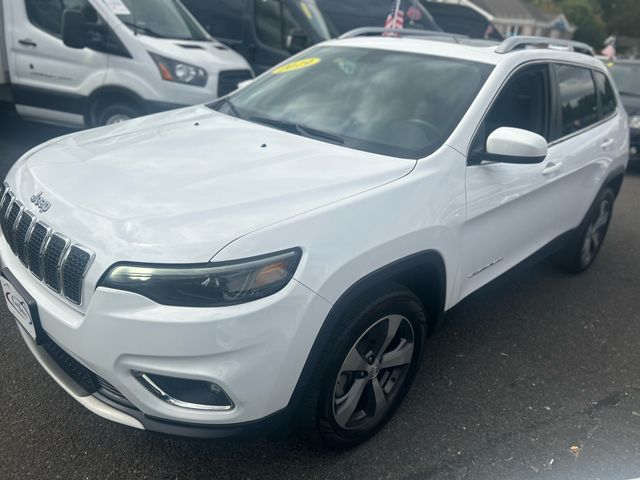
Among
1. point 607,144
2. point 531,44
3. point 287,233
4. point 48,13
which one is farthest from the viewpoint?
point 48,13

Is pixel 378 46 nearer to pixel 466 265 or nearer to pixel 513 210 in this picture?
pixel 513 210

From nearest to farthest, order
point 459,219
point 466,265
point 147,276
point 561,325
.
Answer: point 147,276, point 459,219, point 466,265, point 561,325

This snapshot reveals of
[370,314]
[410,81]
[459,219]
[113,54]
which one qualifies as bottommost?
[113,54]

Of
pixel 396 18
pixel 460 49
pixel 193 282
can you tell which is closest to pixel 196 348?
pixel 193 282

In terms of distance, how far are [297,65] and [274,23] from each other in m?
4.29

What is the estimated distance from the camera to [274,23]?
7641 mm

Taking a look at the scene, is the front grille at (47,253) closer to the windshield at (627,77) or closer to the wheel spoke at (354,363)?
the wheel spoke at (354,363)

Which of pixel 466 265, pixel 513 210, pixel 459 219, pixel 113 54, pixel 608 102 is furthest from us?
pixel 113 54

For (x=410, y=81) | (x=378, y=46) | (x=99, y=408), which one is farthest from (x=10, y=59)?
(x=99, y=408)

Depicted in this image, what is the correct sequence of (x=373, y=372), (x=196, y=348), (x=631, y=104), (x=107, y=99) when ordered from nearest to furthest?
(x=196, y=348) → (x=373, y=372) → (x=107, y=99) → (x=631, y=104)

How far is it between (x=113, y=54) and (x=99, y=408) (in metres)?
4.58

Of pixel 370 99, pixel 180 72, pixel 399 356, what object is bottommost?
pixel 180 72

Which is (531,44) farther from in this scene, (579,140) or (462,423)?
(462,423)

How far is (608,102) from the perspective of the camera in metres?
4.52
